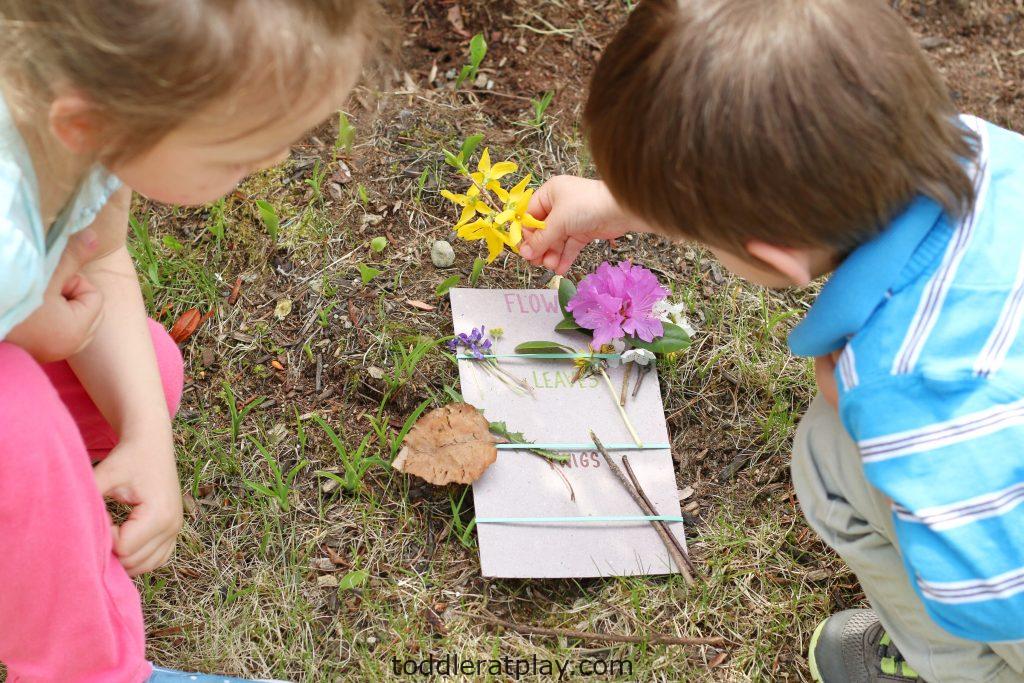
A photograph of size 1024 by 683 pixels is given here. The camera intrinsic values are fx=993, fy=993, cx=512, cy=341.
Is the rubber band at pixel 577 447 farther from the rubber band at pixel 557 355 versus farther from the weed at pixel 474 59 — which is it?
the weed at pixel 474 59

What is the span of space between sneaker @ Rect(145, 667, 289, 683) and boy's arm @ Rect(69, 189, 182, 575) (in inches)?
7.5

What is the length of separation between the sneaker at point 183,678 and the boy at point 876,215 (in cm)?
105

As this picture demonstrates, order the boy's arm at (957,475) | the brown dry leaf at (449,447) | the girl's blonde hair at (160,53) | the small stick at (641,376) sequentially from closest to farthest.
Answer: the girl's blonde hair at (160,53) → the boy's arm at (957,475) → the brown dry leaf at (449,447) → the small stick at (641,376)

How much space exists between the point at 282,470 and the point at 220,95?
977 mm

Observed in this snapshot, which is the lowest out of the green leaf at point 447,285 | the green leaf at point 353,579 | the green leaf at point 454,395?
the green leaf at point 353,579

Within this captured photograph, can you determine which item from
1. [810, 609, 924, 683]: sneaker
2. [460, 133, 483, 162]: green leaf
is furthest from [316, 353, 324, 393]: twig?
[810, 609, 924, 683]: sneaker

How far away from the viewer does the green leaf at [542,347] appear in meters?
2.07

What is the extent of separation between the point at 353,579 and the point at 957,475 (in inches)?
41.3

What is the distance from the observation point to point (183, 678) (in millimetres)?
1677

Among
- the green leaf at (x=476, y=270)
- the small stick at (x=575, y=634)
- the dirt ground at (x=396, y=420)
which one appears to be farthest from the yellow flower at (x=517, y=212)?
the small stick at (x=575, y=634)

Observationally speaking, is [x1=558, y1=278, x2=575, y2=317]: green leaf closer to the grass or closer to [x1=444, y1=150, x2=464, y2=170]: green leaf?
the grass

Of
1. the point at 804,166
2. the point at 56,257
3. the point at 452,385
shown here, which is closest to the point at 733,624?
the point at 452,385

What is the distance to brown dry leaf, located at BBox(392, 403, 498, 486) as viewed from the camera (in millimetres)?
1886

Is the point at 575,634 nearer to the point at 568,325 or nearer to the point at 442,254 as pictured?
the point at 568,325
